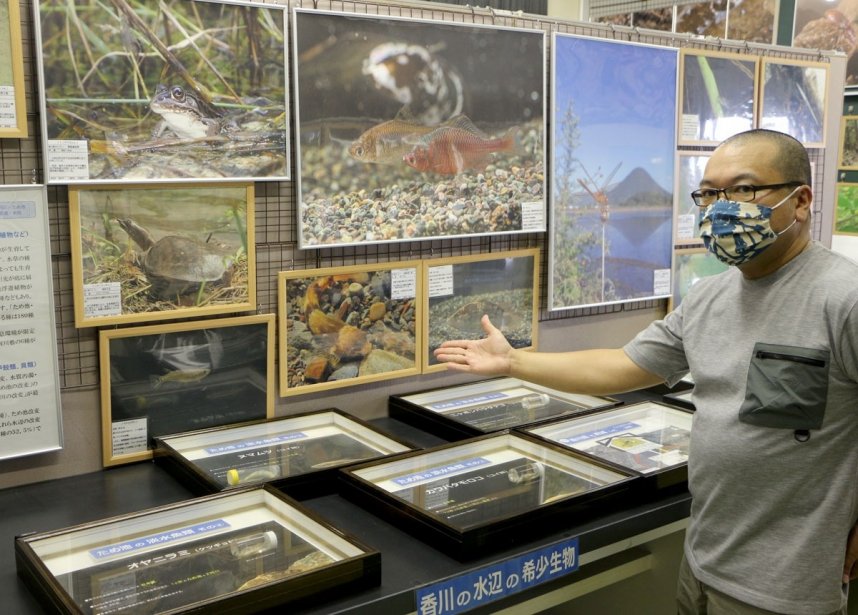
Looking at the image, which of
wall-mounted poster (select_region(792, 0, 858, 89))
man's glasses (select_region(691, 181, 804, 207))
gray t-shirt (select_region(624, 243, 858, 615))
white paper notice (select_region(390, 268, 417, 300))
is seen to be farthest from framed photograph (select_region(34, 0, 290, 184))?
wall-mounted poster (select_region(792, 0, 858, 89))

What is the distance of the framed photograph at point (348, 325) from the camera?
2.16m

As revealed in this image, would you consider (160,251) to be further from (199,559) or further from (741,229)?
(741,229)

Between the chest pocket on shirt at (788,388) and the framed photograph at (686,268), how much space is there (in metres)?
1.45

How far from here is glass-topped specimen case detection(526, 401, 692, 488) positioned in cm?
193

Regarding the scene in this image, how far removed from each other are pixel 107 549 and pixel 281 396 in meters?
0.72

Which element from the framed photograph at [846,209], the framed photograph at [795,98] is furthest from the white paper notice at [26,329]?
the framed photograph at [846,209]

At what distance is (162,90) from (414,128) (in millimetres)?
665

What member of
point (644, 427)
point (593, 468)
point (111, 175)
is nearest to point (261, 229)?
point (111, 175)

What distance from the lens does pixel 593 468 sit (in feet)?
6.22

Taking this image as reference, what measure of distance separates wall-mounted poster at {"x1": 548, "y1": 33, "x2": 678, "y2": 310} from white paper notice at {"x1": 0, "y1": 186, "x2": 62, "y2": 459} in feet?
4.63

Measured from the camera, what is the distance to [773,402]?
145cm

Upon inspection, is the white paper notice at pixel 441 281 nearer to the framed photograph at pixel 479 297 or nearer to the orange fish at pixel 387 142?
the framed photograph at pixel 479 297

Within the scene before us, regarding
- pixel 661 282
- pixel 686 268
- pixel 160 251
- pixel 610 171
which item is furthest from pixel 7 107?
pixel 686 268

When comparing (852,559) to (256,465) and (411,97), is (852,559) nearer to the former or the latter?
(256,465)
